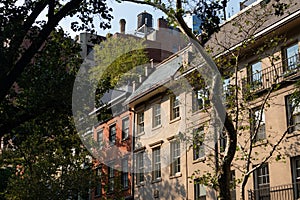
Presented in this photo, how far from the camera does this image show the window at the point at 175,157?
30562 mm

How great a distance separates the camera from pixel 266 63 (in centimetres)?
2534

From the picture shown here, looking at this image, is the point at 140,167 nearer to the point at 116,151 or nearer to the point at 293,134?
the point at 116,151

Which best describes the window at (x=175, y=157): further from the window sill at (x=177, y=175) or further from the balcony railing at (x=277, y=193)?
the balcony railing at (x=277, y=193)

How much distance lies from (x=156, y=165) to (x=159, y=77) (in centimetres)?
581

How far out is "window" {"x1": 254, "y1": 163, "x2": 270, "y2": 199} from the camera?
77.6 feet

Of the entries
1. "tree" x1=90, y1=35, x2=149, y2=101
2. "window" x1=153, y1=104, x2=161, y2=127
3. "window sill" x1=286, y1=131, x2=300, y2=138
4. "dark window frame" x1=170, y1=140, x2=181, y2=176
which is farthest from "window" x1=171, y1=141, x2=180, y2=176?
"tree" x1=90, y1=35, x2=149, y2=101

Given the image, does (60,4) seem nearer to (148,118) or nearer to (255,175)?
(255,175)

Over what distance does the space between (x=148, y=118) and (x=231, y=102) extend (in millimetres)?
17510

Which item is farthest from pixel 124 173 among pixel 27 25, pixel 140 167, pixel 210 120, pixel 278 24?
pixel 27 25

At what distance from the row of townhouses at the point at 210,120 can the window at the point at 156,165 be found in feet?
0.20

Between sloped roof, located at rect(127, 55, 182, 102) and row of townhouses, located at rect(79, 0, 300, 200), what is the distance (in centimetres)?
9

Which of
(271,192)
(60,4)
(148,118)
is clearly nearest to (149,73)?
(148,118)

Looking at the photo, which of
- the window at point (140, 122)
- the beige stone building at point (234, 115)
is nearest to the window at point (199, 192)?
the beige stone building at point (234, 115)

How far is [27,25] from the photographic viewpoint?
1330 centimetres
